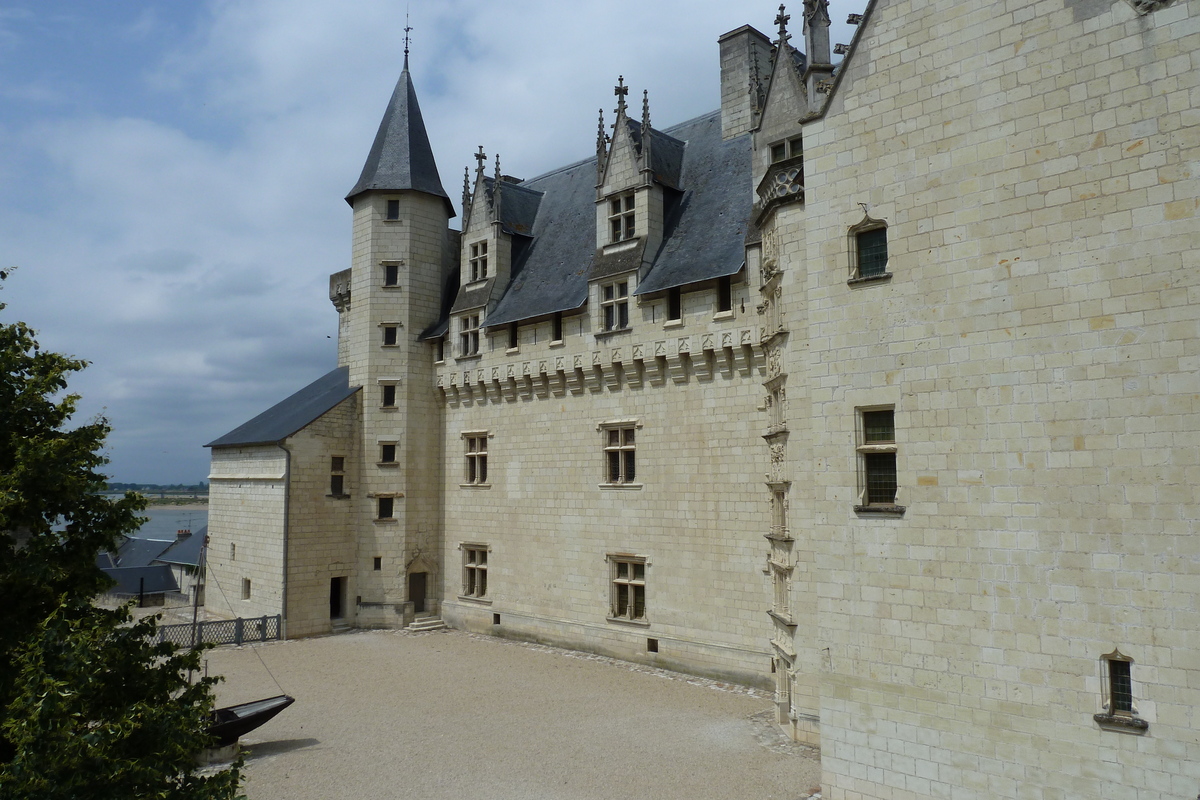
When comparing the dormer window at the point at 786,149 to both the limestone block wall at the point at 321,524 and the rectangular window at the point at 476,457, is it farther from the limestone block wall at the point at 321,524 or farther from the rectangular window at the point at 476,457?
the limestone block wall at the point at 321,524

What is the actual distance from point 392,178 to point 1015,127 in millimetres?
20344

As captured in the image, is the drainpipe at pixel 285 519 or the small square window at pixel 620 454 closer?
the small square window at pixel 620 454

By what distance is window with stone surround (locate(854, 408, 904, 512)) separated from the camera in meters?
10.6

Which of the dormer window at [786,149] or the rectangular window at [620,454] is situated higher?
the dormer window at [786,149]

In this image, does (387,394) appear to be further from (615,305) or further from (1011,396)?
(1011,396)

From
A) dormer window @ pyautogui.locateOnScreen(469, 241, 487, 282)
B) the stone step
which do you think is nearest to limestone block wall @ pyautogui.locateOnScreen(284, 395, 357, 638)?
the stone step

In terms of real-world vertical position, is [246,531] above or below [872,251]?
below

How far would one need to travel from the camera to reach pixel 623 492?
1989 centimetres

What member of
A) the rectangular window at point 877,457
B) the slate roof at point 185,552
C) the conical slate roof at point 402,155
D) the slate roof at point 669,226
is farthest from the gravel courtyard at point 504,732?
the slate roof at point 185,552

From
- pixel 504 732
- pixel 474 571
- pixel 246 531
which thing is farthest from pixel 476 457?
pixel 504 732

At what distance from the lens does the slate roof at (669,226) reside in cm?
1888

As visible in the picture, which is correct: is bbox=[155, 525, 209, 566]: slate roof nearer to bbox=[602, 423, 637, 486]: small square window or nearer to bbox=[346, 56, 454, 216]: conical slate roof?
bbox=[346, 56, 454, 216]: conical slate roof

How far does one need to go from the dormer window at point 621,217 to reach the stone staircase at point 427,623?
12.9 meters

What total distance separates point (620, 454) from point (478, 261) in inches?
345
